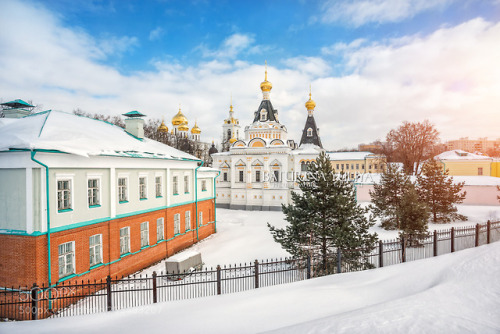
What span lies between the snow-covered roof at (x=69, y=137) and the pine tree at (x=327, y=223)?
26.8 ft

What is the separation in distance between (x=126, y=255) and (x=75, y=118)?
7.22 meters

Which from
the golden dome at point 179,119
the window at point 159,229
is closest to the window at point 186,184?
the window at point 159,229

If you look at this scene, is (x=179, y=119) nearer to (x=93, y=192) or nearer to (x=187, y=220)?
(x=187, y=220)

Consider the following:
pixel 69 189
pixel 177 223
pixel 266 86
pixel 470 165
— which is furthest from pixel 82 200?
pixel 470 165

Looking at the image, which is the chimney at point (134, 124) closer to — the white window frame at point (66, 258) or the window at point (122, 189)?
the window at point (122, 189)

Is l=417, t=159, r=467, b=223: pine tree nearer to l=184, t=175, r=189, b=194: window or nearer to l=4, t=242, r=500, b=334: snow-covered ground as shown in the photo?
l=4, t=242, r=500, b=334: snow-covered ground

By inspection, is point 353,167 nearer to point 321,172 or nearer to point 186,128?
point 186,128

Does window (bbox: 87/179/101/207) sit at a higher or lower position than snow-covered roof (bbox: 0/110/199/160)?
lower

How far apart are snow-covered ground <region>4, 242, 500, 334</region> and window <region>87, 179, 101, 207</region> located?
4.91 m

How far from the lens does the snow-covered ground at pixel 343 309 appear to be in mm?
6238

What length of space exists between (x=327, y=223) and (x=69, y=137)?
439 inches

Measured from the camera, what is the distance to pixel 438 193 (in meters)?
21.9

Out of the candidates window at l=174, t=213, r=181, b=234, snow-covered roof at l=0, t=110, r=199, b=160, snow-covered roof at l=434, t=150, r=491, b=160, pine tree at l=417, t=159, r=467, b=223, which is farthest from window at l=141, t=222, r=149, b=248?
snow-covered roof at l=434, t=150, r=491, b=160

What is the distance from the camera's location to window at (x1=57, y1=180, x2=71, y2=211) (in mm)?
10688
